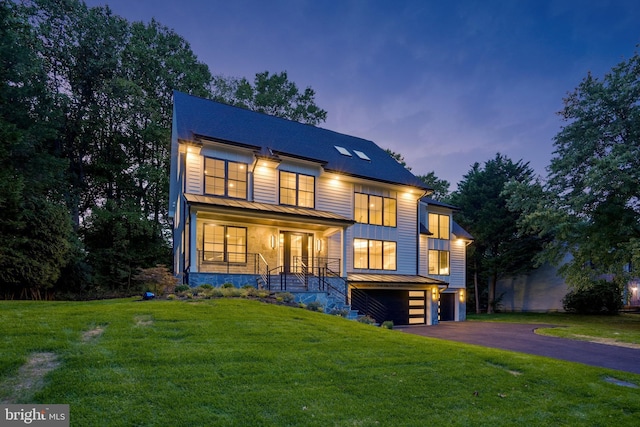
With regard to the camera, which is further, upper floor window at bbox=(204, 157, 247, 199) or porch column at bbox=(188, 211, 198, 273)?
upper floor window at bbox=(204, 157, 247, 199)

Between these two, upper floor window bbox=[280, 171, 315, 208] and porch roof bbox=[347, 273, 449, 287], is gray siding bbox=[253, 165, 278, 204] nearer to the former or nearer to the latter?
upper floor window bbox=[280, 171, 315, 208]

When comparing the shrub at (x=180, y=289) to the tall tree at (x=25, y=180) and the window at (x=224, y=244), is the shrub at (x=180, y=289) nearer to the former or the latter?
the window at (x=224, y=244)

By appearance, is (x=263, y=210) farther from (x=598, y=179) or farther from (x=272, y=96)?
(x=272, y=96)

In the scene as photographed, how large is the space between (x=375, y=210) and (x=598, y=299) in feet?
64.3

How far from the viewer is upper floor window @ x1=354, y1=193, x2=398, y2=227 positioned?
19156mm

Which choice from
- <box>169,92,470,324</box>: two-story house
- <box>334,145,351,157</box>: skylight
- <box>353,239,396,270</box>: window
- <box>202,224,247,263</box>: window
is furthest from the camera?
<box>334,145,351,157</box>: skylight

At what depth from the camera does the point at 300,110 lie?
33.6 metres

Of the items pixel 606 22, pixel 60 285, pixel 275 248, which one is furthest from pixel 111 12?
pixel 606 22

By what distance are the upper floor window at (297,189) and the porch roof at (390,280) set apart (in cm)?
393

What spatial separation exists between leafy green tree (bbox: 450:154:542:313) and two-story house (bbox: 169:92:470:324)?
8.12m

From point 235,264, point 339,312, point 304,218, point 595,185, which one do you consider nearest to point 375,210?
point 304,218

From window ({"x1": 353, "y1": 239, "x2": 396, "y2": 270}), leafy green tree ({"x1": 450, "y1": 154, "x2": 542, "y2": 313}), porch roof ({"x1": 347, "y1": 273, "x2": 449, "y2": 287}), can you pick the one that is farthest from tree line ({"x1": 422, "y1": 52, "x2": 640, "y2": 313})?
leafy green tree ({"x1": 450, "y1": 154, "x2": 542, "y2": 313})

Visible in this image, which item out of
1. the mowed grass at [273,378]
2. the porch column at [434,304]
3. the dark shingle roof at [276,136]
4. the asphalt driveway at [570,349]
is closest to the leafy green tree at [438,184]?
the dark shingle roof at [276,136]

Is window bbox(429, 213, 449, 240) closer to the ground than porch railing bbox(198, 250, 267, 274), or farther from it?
farther from it
